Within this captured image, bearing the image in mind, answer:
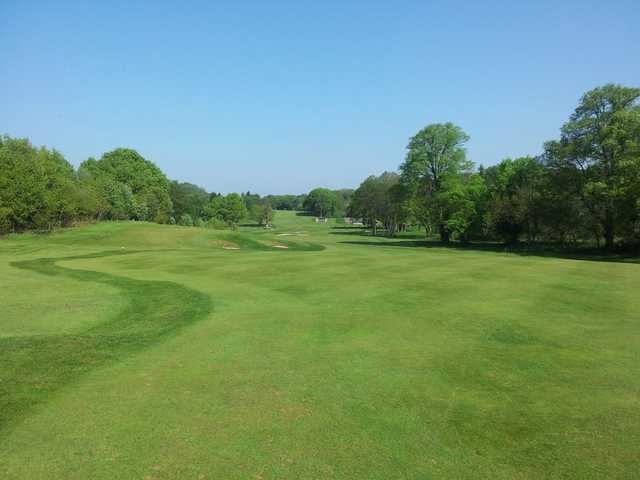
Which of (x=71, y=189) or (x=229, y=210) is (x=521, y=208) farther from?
(x=229, y=210)

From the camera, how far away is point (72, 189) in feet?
208

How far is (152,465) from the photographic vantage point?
6.09 meters

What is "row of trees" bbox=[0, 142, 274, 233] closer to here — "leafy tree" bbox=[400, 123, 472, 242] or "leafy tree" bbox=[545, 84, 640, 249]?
"leafy tree" bbox=[400, 123, 472, 242]

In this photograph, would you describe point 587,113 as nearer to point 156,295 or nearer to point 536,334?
point 536,334

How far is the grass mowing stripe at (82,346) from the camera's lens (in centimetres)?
849

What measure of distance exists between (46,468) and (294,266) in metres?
21.8

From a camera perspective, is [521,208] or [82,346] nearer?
[82,346]

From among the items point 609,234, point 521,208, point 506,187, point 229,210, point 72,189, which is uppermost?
point 506,187

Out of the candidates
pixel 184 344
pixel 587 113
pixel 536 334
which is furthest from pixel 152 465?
pixel 587 113

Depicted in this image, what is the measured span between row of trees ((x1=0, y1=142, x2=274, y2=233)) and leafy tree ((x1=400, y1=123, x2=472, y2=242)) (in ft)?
170

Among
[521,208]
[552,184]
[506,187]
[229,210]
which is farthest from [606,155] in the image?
[229,210]

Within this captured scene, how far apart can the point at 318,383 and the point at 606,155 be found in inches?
2104

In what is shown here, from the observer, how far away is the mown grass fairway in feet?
20.8

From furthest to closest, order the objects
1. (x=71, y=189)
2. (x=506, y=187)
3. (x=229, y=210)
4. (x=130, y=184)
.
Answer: (x=229, y=210) < (x=130, y=184) < (x=506, y=187) < (x=71, y=189)
